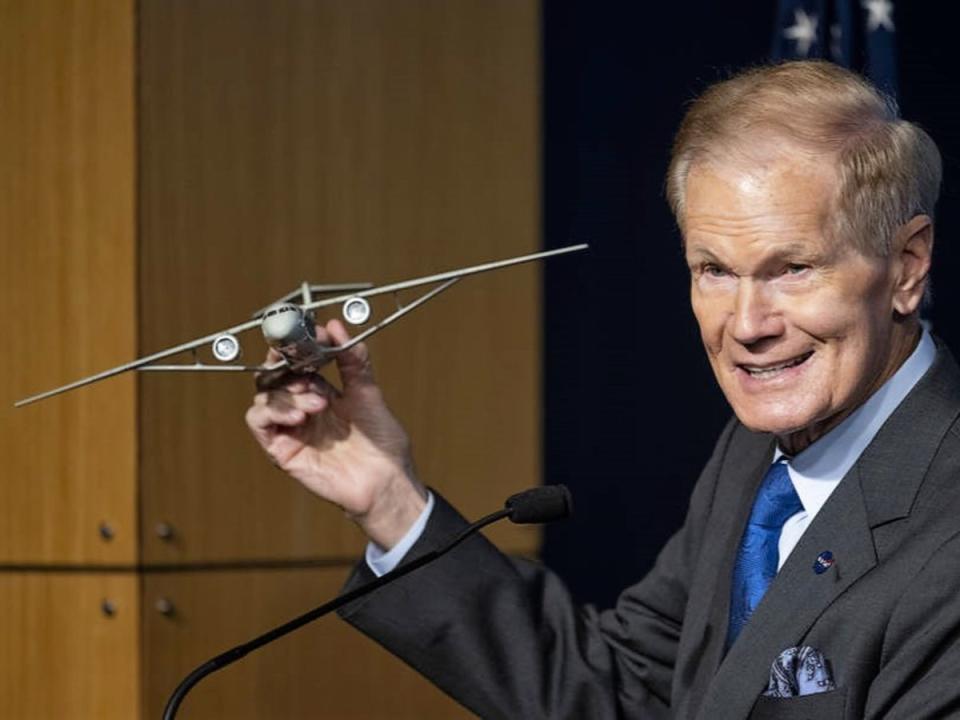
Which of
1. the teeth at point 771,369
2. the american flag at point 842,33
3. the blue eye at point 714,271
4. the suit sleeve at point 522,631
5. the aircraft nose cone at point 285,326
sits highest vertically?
the american flag at point 842,33

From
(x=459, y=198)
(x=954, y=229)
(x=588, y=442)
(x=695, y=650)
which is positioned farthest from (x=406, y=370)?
(x=695, y=650)

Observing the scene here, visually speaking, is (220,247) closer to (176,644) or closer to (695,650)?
(176,644)

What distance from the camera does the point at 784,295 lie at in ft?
6.89

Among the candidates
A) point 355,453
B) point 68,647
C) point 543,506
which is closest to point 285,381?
point 355,453

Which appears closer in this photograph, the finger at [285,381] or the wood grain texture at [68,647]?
the finger at [285,381]

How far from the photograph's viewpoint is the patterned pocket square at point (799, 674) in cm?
209

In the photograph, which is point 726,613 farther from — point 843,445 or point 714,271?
point 714,271

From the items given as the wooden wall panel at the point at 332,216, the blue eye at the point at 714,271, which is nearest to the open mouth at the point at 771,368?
the blue eye at the point at 714,271

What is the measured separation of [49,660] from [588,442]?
1323 mm

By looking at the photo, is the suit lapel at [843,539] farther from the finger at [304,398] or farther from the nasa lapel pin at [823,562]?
the finger at [304,398]

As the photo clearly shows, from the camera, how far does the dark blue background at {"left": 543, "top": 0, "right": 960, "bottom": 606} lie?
4383mm

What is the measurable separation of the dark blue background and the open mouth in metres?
2.23

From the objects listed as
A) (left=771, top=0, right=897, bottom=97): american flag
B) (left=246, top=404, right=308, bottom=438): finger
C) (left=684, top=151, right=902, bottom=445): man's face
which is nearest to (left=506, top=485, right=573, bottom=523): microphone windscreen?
(left=684, top=151, right=902, bottom=445): man's face

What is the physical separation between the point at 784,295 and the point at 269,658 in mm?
1937
